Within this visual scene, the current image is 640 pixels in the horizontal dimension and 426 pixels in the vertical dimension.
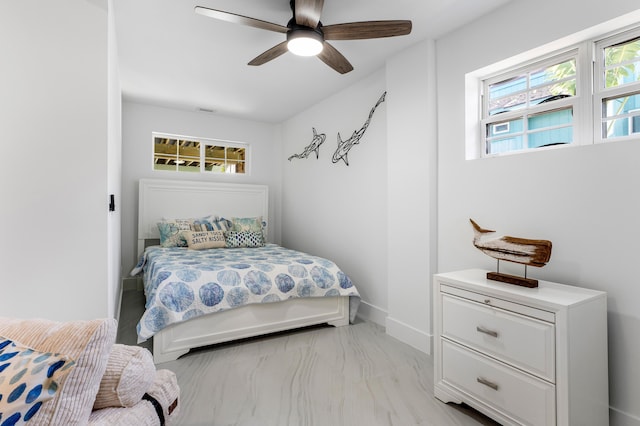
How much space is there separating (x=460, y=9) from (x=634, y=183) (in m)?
1.50

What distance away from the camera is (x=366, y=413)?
70.2 inches

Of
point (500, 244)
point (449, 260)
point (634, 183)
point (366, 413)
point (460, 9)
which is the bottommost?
point (366, 413)

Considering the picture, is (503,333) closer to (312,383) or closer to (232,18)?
(312,383)

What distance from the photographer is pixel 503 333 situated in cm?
161

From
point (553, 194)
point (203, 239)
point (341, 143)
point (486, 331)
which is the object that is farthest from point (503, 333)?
point (203, 239)

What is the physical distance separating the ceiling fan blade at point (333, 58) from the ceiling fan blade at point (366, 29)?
0.35 feet

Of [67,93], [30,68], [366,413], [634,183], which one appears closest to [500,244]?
[634,183]

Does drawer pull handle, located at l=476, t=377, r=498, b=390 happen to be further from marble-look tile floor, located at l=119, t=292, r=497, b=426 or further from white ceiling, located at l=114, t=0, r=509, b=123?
white ceiling, located at l=114, t=0, r=509, b=123

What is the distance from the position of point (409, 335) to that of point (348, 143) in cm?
207

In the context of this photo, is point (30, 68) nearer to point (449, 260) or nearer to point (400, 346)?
point (449, 260)

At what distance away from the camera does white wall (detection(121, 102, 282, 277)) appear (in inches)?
169

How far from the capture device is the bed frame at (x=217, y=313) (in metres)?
2.47

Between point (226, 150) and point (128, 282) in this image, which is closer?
point (128, 282)

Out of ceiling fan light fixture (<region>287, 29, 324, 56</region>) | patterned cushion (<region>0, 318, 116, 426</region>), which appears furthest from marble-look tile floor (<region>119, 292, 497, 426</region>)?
ceiling fan light fixture (<region>287, 29, 324, 56</region>)
